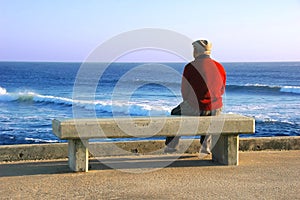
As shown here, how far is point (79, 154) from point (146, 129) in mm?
900

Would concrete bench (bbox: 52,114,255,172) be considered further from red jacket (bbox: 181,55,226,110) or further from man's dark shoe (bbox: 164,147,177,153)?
man's dark shoe (bbox: 164,147,177,153)

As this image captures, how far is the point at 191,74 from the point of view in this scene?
6.93m

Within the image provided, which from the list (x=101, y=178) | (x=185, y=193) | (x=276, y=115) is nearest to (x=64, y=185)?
(x=101, y=178)

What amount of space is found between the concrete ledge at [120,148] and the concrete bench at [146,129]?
89cm

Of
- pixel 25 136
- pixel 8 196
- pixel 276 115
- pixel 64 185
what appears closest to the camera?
pixel 8 196

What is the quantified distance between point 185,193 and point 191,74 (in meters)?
2.09

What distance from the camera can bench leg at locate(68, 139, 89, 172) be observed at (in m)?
6.23

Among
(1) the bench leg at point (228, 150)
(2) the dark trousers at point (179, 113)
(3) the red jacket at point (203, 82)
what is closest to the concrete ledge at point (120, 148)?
(2) the dark trousers at point (179, 113)

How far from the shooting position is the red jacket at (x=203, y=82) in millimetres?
6887

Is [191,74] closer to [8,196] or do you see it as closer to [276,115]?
[8,196]

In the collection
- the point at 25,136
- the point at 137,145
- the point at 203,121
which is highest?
the point at 203,121

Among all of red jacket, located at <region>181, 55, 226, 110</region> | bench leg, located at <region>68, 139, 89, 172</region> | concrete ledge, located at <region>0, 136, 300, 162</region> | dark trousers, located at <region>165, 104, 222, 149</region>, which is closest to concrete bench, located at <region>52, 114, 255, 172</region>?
bench leg, located at <region>68, 139, 89, 172</region>

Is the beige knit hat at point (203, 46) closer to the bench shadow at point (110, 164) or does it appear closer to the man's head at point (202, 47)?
the man's head at point (202, 47)

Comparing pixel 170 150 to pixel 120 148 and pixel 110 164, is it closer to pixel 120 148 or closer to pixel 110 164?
pixel 120 148
